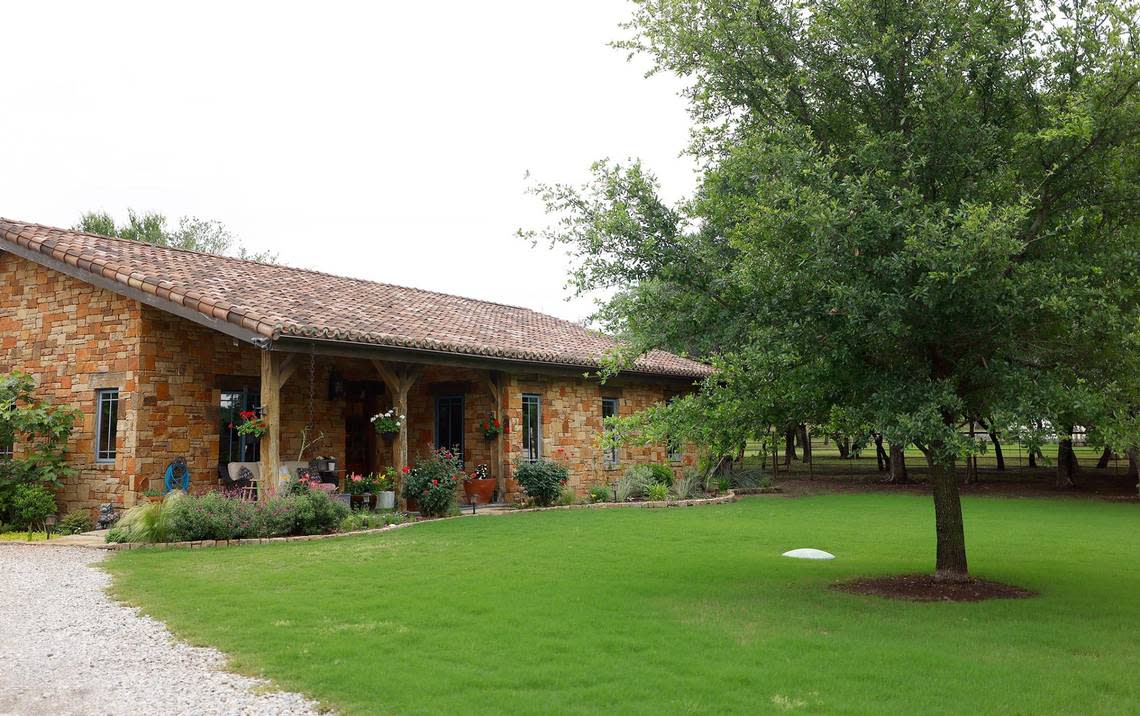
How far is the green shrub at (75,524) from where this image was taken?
11914 mm

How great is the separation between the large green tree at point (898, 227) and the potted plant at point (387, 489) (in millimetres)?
6493

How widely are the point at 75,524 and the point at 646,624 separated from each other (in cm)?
972

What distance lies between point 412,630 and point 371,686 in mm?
1322

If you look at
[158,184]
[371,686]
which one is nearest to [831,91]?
[371,686]

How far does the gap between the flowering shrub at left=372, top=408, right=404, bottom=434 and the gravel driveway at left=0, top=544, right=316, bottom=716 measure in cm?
621

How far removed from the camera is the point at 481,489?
51.7ft

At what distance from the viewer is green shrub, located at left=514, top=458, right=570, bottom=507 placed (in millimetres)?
15625

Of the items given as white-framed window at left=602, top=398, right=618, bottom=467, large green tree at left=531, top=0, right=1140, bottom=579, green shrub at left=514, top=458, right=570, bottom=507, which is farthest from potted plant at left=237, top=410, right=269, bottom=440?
white-framed window at left=602, top=398, right=618, bottom=467

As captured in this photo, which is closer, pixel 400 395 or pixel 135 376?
pixel 135 376

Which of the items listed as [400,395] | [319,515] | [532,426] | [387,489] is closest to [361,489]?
[387,489]

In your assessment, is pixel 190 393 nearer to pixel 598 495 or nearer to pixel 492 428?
pixel 492 428

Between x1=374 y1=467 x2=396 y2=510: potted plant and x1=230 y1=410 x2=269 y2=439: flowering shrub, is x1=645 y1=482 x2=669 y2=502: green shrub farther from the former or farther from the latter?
x1=230 y1=410 x2=269 y2=439: flowering shrub

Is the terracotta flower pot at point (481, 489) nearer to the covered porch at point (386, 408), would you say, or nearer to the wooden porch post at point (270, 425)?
the covered porch at point (386, 408)

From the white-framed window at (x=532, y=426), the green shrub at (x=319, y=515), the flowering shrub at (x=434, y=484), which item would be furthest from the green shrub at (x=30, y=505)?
the white-framed window at (x=532, y=426)
